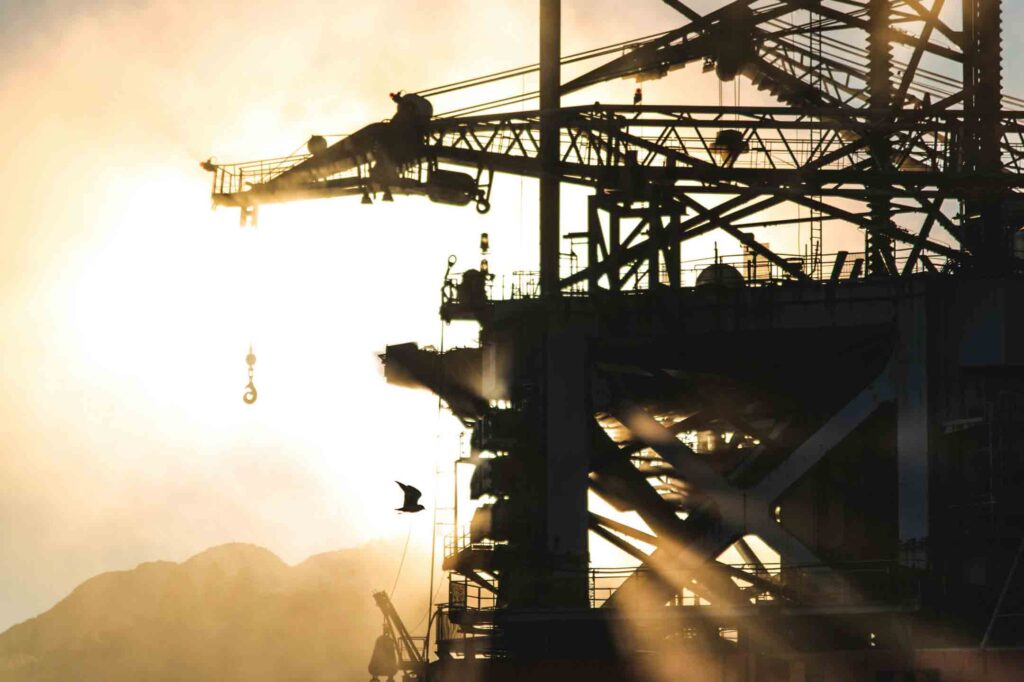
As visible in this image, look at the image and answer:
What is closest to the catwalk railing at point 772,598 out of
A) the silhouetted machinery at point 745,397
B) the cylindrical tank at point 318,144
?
the silhouetted machinery at point 745,397

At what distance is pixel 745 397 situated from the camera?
234 feet

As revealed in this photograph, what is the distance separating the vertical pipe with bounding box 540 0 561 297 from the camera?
68.5 metres

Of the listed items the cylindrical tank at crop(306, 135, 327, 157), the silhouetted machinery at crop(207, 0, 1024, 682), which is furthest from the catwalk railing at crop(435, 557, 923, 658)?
the cylindrical tank at crop(306, 135, 327, 157)

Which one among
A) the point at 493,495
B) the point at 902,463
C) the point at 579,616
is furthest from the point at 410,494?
the point at 902,463

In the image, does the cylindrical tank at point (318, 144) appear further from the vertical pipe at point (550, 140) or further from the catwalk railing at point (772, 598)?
the catwalk railing at point (772, 598)

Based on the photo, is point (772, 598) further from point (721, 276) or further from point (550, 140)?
point (550, 140)

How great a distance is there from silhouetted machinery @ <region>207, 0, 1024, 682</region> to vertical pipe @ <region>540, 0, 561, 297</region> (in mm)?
99

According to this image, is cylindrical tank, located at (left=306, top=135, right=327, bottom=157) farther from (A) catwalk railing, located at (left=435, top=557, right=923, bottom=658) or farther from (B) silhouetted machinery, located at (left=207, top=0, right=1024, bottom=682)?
(A) catwalk railing, located at (left=435, top=557, right=923, bottom=658)

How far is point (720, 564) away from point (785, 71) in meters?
23.3

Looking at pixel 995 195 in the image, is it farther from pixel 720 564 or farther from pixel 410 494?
pixel 410 494

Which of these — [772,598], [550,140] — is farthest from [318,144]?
[772,598]

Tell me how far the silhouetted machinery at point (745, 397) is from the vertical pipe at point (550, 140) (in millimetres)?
99

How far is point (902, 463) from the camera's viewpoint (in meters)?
63.4

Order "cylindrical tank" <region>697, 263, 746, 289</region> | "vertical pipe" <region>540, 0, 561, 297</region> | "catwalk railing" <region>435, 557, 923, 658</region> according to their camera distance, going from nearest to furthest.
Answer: "catwalk railing" <region>435, 557, 923, 658</region>, "cylindrical tank" <region>697, 263, 746, 289</region>, "vertical pipe" <region>540, 0, 561, 297</region>
